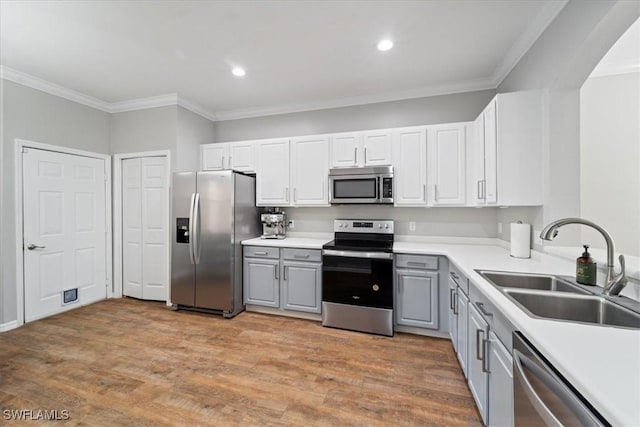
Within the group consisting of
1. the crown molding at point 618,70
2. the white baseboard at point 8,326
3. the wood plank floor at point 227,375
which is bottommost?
the wood plank floor at point 227,375

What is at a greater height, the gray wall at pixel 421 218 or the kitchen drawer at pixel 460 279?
the gray wall at pixel 421 218

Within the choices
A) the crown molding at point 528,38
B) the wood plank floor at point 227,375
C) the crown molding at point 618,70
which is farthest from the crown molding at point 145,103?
the crown molding at point 618,70

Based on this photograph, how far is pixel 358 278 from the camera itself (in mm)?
2904

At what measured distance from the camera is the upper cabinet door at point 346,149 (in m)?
3.30

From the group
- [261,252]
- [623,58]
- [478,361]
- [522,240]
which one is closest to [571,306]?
[478,361]

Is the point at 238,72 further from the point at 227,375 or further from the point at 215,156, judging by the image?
the point at 227,375

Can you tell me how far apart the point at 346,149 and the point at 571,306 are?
8.25 ft

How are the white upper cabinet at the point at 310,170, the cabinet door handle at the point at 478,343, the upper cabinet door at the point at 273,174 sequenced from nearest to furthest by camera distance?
1. the cabinet door handle at the point at 478,343
2. the white upper cabinet at the point at 310,170
3. the upper cabinet door at the point at 273,174

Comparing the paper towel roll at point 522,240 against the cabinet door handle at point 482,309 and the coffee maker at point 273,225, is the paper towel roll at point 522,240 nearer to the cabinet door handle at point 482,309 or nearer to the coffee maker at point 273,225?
the cabinet door handle at point 482,309

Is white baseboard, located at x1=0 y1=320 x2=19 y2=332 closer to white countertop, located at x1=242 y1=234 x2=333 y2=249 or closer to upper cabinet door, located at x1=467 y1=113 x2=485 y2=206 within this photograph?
white countertop, located at x1=242 y1=234 x2=333 y2=249

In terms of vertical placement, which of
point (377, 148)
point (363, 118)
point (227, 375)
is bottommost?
point (227, 375)

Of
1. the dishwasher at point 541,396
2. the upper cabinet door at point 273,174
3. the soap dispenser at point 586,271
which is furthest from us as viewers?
the upper cabinet door at point 273,174

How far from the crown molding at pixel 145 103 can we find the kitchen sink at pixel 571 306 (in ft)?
13.7

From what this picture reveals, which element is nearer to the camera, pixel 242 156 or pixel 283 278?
pixel 283 278
